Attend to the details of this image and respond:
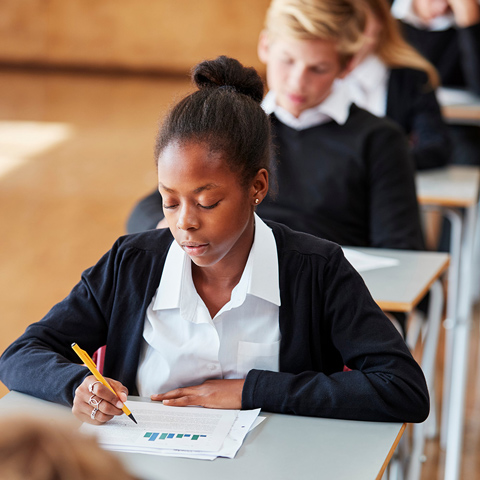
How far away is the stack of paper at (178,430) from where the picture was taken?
1.11 meters

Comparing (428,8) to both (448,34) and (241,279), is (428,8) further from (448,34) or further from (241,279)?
(241,279)

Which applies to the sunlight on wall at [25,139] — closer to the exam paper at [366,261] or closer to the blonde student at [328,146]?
the blonde student at [328,146]

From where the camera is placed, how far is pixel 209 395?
1.26 meters

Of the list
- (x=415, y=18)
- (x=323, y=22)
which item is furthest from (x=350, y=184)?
(x=415, y=18)

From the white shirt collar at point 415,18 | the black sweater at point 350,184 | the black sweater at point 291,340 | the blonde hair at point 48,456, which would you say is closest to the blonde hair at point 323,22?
the black sweater at point 350,184

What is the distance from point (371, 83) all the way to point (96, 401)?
93.4 inches

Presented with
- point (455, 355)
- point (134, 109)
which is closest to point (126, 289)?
point (455, 355)

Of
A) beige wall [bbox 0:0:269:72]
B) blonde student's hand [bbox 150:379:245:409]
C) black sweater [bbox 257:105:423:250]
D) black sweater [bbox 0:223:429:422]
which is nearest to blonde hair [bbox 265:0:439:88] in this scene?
black sweater [bbox 257:105:423:250]

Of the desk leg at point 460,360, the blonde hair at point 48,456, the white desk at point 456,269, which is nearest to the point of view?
the blonde hair at point 48,456

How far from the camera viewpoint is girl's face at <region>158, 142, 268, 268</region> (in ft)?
3.99

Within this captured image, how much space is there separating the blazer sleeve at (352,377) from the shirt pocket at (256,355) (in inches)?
1.6

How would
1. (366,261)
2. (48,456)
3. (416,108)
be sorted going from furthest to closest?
1. (416,108)
2. (366,261)
3. (48,456)

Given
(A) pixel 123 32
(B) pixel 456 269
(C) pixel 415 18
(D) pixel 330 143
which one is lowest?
(A) pixel 123 32

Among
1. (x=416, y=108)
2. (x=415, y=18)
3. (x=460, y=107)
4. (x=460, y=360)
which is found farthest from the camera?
(x=415, y=18)
